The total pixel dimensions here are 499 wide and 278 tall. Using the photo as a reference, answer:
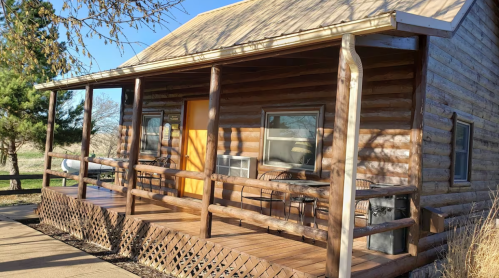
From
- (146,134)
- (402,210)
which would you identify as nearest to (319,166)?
(402,210)

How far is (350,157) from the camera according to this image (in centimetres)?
376

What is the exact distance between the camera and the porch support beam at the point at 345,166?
3705 millimetres

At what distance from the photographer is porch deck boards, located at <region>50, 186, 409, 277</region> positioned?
4172 mm

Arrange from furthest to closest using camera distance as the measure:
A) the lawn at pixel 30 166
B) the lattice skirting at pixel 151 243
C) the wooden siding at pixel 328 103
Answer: the lawn at pixel 30 166 < the wooden siding at pixel 328 103 < the lattice skirting at pixel 151 243

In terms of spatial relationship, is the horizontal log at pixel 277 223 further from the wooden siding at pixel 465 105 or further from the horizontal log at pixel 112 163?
the horizontal log at pixel 112 163

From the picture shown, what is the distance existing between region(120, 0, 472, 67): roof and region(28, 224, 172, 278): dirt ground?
3042 mm

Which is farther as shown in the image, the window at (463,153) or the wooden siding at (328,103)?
the window at (463,153)

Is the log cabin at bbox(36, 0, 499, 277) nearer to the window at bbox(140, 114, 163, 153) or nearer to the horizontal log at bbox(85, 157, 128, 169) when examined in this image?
the horizontal log at bbox(85, 157, 128, 169)

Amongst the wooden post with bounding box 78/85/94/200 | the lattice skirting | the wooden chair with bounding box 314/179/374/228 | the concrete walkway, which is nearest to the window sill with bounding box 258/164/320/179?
the wooden chair with bounding box 314/179/374/228

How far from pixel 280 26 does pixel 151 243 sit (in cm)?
362

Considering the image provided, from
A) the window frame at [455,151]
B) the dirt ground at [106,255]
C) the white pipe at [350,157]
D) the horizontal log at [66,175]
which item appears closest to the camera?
the white pipe at [350,157]

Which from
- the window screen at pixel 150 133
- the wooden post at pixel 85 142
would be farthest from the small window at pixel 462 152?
the wooden post at pixel 85 142

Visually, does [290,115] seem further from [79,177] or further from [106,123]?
[106,123]

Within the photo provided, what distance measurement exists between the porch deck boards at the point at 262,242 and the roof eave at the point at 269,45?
2.24 metres
